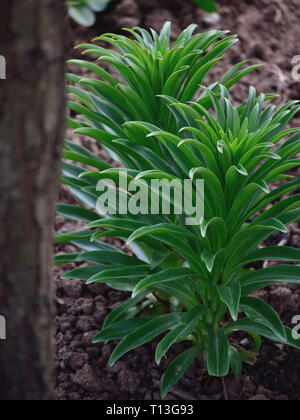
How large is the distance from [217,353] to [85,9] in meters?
2.29

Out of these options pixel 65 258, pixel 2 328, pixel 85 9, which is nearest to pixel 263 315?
pixel 65 258

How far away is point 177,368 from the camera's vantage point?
1781 mm

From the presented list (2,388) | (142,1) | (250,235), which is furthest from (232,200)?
(142,1)

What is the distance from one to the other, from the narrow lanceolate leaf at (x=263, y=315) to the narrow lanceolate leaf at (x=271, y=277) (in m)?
0.05

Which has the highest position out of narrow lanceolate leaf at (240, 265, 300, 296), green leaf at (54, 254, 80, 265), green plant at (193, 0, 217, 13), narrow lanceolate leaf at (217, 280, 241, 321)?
green plant at (193, 0, 217, 13)

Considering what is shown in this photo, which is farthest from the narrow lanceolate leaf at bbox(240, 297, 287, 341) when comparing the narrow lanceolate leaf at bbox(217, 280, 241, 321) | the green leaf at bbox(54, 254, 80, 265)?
the green leaf at bbox(54, 254, 80, 265)

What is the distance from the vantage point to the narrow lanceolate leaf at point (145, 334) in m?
1.69

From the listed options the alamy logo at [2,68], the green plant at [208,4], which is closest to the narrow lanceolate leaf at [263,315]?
the alamy logo at [2,68]

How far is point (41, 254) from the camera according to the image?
1110mm

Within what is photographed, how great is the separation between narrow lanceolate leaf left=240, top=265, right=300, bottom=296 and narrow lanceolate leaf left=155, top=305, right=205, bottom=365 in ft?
0.57

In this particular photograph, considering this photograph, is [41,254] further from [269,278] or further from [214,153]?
[269,278]

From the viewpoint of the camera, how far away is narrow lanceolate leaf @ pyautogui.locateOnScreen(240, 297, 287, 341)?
5.26ft

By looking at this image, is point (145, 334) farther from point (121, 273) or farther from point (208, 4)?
point (208, 4)

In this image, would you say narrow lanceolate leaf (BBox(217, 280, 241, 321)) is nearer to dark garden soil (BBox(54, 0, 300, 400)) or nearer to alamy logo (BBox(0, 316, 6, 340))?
dark garden soil (BBox(54, 0, 300, 400))
